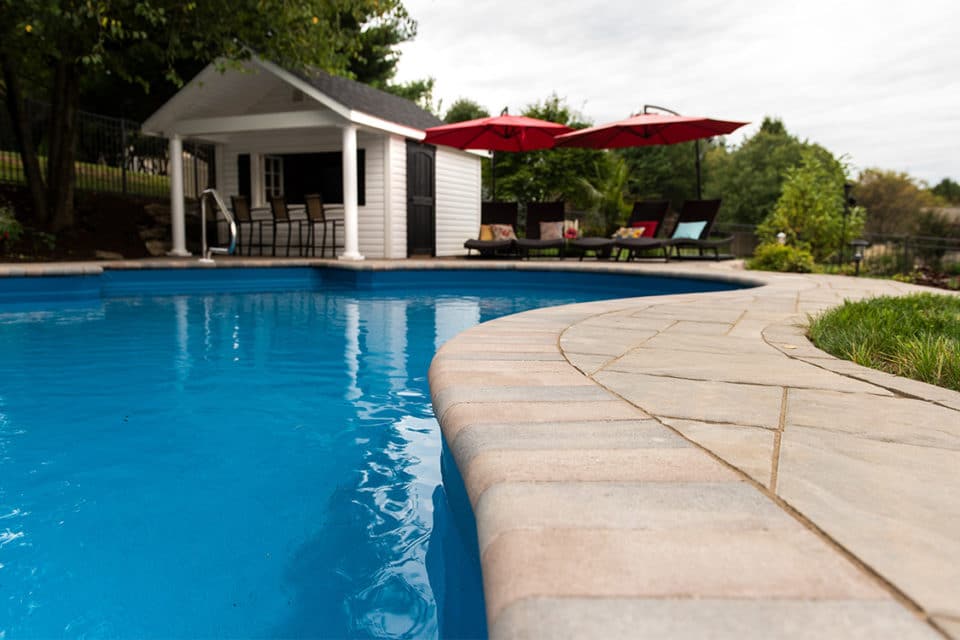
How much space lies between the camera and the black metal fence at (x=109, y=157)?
40.0 ft

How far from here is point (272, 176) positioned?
12719mm

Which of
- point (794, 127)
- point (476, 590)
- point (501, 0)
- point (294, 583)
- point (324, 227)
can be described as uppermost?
point (794, 127)

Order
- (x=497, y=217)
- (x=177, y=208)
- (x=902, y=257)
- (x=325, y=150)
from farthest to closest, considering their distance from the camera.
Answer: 1. (x=497, y=217)
2. (x=325, y=150)
3. (x=177, y=208)
4. (x=902, y=257)

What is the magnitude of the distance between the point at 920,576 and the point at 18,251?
11.5 metres

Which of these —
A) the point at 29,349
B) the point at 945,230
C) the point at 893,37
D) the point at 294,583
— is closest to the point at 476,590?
the point at 294,583

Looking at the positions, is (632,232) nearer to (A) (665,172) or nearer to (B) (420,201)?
(B) (420,201)

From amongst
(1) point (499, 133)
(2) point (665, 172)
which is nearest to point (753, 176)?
(2) point (665, 172)

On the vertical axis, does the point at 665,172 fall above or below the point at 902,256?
above

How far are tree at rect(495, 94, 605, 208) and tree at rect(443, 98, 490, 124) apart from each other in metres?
14.4

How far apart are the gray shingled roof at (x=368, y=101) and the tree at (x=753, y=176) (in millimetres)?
26410

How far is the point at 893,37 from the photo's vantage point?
1511 centimetres

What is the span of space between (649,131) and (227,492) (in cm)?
1057

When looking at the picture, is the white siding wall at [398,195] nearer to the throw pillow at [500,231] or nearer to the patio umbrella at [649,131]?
the throw pillow at [500,231]

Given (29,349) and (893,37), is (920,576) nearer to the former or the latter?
(29,349)
